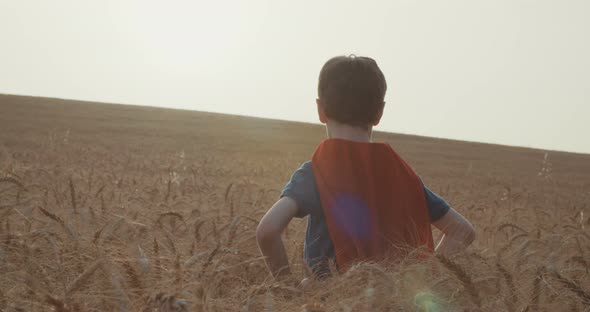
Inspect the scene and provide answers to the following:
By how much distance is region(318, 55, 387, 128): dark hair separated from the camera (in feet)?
8.40

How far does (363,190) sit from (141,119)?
30.2 m

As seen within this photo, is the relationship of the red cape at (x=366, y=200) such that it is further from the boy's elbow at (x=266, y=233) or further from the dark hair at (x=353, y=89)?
Result: the boy's elbow at (x=266, y=233)

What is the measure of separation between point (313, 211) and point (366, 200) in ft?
0.65

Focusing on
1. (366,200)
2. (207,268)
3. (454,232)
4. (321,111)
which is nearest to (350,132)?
(321,111)

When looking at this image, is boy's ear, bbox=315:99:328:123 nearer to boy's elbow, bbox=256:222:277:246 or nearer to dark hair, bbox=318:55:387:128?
dark hair, bbox=318:55:387:128

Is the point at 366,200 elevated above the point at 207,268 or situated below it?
above

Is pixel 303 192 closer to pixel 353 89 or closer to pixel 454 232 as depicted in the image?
pixel 353 89

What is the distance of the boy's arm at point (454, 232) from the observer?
2572mm

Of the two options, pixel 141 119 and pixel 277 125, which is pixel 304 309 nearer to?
pixel 141 119

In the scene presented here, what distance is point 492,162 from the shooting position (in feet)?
89.6

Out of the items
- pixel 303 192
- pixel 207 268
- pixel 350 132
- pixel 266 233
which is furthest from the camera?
pixel 350 132

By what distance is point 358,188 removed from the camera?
2576 mm

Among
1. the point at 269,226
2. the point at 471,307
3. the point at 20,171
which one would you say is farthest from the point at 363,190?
the point at 20,171

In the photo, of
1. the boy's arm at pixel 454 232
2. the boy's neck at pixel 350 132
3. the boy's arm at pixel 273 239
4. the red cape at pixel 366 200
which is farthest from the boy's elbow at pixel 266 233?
the boy's arm at pixel 454 232
